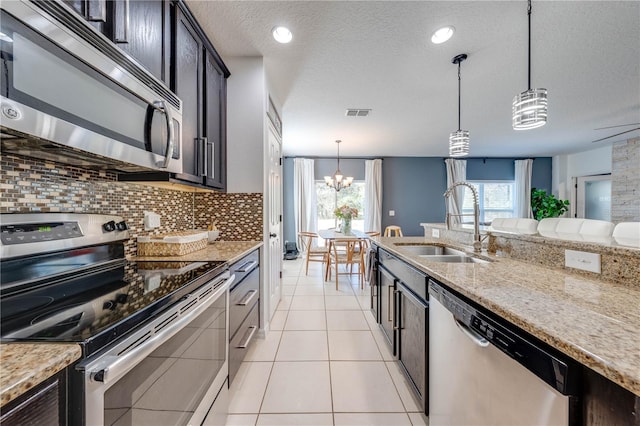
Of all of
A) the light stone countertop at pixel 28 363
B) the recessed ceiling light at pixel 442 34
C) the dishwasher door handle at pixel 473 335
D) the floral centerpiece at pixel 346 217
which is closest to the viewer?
the light stone countertop at pixel 28 363

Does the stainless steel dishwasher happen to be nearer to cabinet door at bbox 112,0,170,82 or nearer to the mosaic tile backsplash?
the mosaic tile backsplash

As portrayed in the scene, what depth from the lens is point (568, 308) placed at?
2.46ft

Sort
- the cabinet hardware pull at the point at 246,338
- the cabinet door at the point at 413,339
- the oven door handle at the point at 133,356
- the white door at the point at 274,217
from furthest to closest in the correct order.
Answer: the white door at the point at 274,217 → the cabinet hardware pull at the point at 246,338 → the cabinet door at the point at 413,339 → the oven door handle at the point at 133,356

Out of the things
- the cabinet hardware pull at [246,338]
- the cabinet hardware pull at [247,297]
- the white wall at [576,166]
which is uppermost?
the white wall at [576,166]

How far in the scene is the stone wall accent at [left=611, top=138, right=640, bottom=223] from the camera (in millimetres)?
4770

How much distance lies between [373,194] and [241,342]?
16.8 ft

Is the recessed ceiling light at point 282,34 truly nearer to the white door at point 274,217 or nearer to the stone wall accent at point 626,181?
the white door at point 274,217

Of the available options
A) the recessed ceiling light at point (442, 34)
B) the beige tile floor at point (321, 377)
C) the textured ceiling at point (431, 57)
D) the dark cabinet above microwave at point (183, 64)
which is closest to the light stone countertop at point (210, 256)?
the dark cabinet above microwave at point (183, 64)

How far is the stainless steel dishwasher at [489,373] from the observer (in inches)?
23.9

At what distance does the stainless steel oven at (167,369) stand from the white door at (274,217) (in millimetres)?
1239

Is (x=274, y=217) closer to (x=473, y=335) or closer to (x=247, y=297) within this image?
(x=247, y=297)

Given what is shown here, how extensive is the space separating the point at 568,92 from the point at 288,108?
3291 mm

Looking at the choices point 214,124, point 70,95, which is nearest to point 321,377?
point 70,95

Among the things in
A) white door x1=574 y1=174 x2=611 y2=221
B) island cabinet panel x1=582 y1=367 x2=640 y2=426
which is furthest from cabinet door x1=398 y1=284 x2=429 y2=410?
white door x1=574 y1=174 x2=611 y2=221
